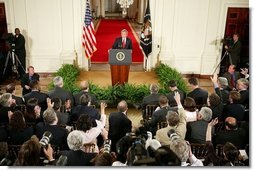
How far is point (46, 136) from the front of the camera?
338cm

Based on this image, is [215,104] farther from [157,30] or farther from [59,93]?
[157,30]

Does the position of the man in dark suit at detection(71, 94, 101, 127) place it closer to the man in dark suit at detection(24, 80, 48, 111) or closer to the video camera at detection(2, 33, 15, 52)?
the man in dark suit at detection(24, 80, 48, 111)

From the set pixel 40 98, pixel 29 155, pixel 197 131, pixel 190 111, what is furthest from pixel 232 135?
pixel 40 98

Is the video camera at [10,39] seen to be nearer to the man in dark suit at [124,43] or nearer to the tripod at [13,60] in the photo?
the tripod at [13,60]

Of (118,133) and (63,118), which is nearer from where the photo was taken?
(118,133)

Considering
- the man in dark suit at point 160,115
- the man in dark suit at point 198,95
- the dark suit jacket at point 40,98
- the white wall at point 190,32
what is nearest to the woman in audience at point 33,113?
the dark suit jacket at point 40,98

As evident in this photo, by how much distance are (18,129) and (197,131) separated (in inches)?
92.0

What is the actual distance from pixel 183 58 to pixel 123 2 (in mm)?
6326

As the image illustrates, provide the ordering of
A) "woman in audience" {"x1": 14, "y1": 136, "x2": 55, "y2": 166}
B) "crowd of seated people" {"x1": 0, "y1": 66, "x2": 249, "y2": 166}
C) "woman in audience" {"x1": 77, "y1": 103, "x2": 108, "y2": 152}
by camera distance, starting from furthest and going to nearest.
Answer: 1. "woman in audience" {"x1": 77, "y1": 103, "x2": 108, "y2": 152}
2. "crowd of seated people" {"x1": 0, "y1": 66, "x2": 249, "y2": 166}
3. "woman in audience" {"x1": 14, "y1": 136, "x2": 55, "y2": 166}

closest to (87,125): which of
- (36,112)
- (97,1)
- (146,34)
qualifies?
(36,112)

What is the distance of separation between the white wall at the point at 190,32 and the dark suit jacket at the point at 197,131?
551 centimetres

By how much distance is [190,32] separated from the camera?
379 inches

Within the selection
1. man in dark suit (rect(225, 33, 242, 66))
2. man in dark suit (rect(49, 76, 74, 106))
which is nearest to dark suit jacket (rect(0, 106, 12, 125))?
man in dark suit (rect(49, 76, 74, 106))

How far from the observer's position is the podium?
Answer: 7398 millimetres
